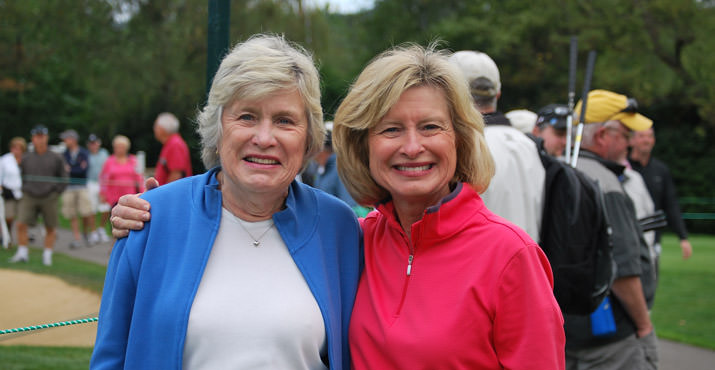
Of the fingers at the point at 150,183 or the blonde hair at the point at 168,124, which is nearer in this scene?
the fingers at the point at 150,183

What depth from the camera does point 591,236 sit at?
128 inches

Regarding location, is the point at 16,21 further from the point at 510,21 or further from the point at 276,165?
the point at 276,165

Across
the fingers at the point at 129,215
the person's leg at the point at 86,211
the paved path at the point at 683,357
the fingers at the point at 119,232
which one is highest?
the fingers at the point at 129,215

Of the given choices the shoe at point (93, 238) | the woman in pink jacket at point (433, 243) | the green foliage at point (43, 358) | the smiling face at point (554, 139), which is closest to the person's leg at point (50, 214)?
the shoe at point (93, 238)

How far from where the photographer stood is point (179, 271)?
2.23 meters

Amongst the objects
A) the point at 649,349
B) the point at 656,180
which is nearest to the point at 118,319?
the point at 649,349

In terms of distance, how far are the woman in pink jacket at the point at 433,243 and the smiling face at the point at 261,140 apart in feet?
0.73

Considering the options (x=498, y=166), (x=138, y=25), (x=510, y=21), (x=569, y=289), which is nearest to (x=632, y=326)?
(x=569, y=289)

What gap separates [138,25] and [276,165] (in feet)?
90.0

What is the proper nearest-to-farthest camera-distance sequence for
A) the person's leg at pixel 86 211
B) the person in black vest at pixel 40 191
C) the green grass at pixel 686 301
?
the green grass at pixel 686 301 < the person in black vest at pixel 40 191 < the person's leg at pixel 86 211

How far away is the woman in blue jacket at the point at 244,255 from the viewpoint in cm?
221

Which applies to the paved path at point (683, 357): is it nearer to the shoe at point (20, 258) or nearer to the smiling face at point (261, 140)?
the smiling face at point (261, 140)

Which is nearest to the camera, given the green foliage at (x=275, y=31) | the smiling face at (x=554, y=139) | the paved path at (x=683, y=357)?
the smiling face at (x=554, y=139)

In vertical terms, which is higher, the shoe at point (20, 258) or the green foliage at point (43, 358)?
the green foliage at point (43, 358)
